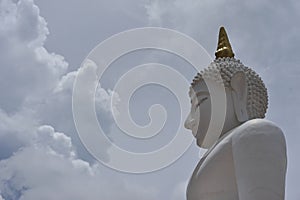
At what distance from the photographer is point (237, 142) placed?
5.49 m

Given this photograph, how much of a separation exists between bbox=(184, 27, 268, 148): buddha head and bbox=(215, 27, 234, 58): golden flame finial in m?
0.11

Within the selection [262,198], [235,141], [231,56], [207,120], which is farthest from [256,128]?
[231,56]

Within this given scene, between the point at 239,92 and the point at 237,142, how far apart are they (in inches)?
42.8

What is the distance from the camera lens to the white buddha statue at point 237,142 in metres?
5.18

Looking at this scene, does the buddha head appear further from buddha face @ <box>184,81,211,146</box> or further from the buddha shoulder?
the buddha shoulder

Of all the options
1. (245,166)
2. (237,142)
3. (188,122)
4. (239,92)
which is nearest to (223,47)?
(239,92)

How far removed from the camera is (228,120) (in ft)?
20.8

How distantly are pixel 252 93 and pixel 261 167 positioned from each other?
141cm

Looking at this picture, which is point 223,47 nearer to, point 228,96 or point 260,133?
point 228,96

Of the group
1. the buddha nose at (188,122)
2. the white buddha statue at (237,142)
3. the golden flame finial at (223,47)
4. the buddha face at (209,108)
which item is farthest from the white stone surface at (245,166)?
the golden flame finial at (223,47)

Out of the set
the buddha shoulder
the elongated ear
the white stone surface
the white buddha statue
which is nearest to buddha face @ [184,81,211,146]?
the white buddha statue

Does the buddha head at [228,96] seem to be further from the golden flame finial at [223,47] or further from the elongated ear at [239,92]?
the golden flame finial at [223,47]

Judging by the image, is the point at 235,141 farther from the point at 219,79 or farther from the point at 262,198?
the point at 219,79

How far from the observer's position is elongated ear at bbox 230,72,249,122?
250 inches
